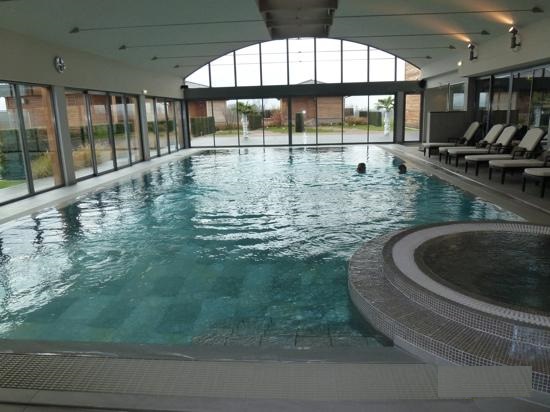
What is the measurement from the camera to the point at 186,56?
53.8ft

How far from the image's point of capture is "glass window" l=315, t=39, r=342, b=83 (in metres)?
20.3

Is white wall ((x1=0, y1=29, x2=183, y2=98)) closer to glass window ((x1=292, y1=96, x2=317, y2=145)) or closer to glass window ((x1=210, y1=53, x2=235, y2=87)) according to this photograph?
glass window ((x1=210, y1=53, x2=235, y2=87))

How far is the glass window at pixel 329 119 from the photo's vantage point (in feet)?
69.3

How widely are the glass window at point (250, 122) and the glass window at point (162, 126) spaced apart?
4116 millimetres

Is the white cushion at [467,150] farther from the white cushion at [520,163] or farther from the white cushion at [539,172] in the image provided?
the white cushion at [539,172]

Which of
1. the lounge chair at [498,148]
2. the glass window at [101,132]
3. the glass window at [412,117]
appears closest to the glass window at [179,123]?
the glass window at [101,132]

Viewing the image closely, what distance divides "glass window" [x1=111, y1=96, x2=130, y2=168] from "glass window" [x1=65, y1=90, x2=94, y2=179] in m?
A: 1.77

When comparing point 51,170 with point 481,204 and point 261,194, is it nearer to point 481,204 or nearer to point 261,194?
point 261,194

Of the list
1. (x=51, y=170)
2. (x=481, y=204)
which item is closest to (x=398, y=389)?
(x=481, y=204)

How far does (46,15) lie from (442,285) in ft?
28.7

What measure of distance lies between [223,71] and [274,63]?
7.80 ft

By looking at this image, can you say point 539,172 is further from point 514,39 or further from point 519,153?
point 514,39

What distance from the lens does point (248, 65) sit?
2042cm

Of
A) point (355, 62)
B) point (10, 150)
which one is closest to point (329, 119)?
point (355, 62)
